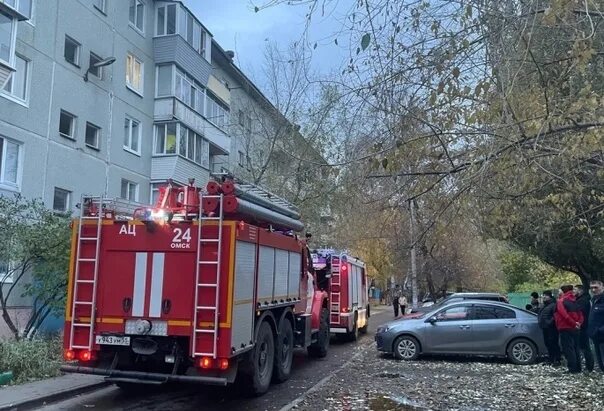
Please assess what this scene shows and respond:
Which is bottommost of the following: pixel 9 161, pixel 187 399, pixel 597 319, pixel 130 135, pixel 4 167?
pixel 187 399

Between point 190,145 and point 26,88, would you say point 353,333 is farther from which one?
point 26,88

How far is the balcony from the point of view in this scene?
26.3 meters

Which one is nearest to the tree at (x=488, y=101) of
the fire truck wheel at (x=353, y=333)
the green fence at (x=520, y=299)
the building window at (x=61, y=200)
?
the fire truck wheel at (x=353, y=333)

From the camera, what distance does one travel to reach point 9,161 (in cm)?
1819

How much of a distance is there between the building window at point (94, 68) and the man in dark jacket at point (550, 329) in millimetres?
17706

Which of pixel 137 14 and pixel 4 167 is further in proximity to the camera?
pixel 137 14

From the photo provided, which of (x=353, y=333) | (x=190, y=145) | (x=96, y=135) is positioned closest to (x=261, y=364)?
(x=353, y=333)

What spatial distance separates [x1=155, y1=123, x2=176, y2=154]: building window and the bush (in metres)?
15.9

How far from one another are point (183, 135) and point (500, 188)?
19.2 metres

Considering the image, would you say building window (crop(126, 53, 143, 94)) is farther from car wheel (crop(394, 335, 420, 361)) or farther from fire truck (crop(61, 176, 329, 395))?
fire truck (crop(61, 176, 329, 395))

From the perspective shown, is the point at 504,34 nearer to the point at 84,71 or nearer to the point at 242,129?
the point at 84,71

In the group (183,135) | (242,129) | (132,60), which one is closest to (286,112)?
(242,129)

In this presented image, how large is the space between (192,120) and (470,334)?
17.7 metres

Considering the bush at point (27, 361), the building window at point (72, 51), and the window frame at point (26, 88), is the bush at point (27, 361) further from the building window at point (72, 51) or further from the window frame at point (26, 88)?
the building window at point (72, 51)
